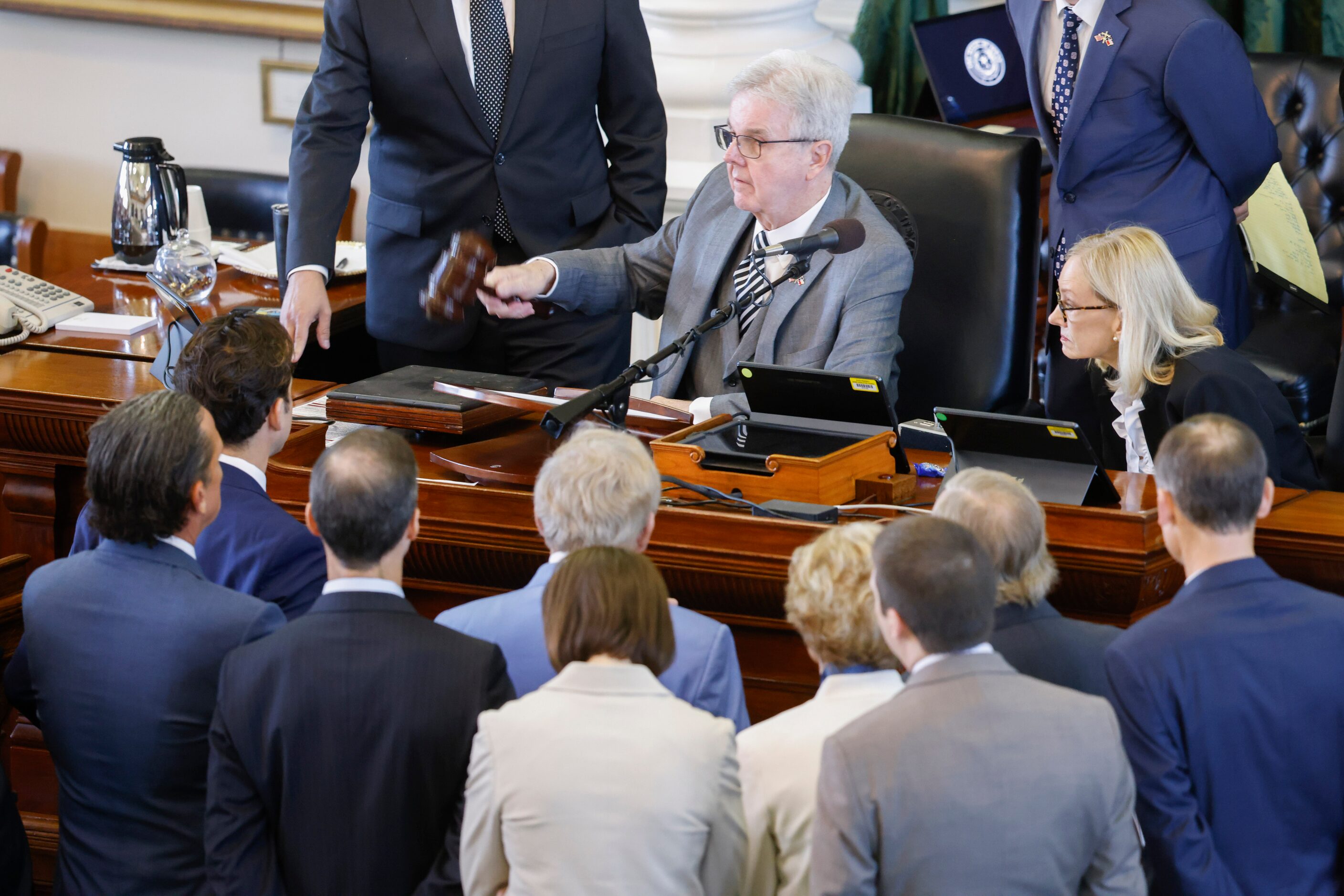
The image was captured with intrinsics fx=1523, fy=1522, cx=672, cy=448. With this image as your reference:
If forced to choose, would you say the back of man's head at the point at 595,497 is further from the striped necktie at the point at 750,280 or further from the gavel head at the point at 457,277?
the striped necktie at the point at 750,280

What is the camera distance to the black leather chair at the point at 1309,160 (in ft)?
12.4

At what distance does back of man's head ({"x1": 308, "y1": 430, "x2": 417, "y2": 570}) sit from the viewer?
1.71 m

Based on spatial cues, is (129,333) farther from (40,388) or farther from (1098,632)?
(1098,632)

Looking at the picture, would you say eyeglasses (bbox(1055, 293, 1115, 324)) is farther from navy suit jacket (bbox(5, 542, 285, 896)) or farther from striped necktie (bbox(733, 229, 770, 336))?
navy suit jacket (bbox(5, 542, 285, 896))

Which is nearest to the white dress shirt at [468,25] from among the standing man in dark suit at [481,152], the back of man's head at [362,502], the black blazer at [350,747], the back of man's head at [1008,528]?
the standing man in dark suit at [481,152]

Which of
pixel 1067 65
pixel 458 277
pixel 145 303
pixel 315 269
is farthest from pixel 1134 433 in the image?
pixel 145 303

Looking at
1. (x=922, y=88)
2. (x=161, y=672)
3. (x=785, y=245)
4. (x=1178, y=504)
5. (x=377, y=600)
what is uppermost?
(x=922, y=88)


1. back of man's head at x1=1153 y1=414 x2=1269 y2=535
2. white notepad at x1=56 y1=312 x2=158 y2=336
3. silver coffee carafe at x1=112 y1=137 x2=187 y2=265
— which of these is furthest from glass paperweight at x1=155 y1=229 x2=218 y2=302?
back of man's head at x1=1153 y1=414 x2=1269 y2=535

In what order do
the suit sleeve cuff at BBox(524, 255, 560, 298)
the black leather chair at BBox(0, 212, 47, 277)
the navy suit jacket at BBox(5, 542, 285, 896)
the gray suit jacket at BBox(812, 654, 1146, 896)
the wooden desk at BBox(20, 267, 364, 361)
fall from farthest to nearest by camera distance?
1. the black leather chair at BBox(0, 212, 47, 277)
2. the wooden desk at BBox(20, 267, 364, 361)
3. the suit sleeve cuff at BBox(524, 255, 560, 298)
4. the navy suit jacket at BBox(5, 542, 285, 896)
5. the gray suit jacket at BBox(812, 654, 1146, 896)

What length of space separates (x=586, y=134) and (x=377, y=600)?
5.77 feet

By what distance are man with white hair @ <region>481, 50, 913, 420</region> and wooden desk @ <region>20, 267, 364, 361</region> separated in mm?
801

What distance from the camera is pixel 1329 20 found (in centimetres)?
412

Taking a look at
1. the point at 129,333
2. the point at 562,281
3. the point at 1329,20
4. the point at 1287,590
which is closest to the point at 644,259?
the point at 562,281

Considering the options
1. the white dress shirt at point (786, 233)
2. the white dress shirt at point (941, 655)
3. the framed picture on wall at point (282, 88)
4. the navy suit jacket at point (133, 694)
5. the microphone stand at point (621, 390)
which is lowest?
the navy suit jacket at point (133, 694)
